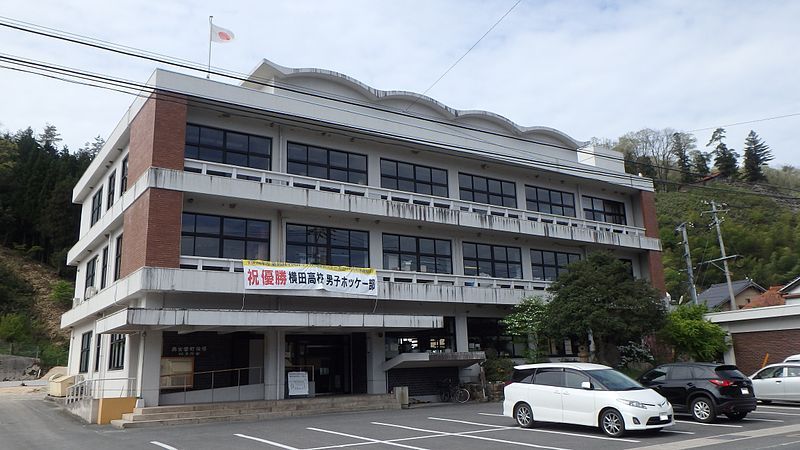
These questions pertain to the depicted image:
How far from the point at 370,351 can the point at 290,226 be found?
21.0ft

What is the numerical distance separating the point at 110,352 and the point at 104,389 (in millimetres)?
1951

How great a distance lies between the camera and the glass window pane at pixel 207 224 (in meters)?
23.5

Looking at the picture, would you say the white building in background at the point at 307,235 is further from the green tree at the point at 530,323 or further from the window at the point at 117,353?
the green tree at the point at 530,323

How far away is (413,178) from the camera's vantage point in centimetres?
2980

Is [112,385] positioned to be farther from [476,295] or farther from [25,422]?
[476,295]


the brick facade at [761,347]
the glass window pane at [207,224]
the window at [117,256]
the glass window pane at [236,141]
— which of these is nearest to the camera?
the glass window pane at [207,224]

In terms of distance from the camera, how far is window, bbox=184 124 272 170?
24.2m

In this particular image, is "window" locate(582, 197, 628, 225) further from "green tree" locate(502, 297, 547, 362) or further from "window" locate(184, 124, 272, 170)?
"window" locate(184, 124, 272, 170)

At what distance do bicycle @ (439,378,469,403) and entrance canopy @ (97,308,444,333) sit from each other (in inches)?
161

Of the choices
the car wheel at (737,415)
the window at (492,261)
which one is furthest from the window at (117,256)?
the car wheel at (737,415)

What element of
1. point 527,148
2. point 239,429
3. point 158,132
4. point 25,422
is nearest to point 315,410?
point 239,429

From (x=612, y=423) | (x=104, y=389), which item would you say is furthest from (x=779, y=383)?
(x=104, y=389)

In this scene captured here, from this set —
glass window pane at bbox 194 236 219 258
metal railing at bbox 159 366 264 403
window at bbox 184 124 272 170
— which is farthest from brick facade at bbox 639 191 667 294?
glass window pane at bbox 194 236 219 258

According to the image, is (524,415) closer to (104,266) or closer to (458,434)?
(458,434)
